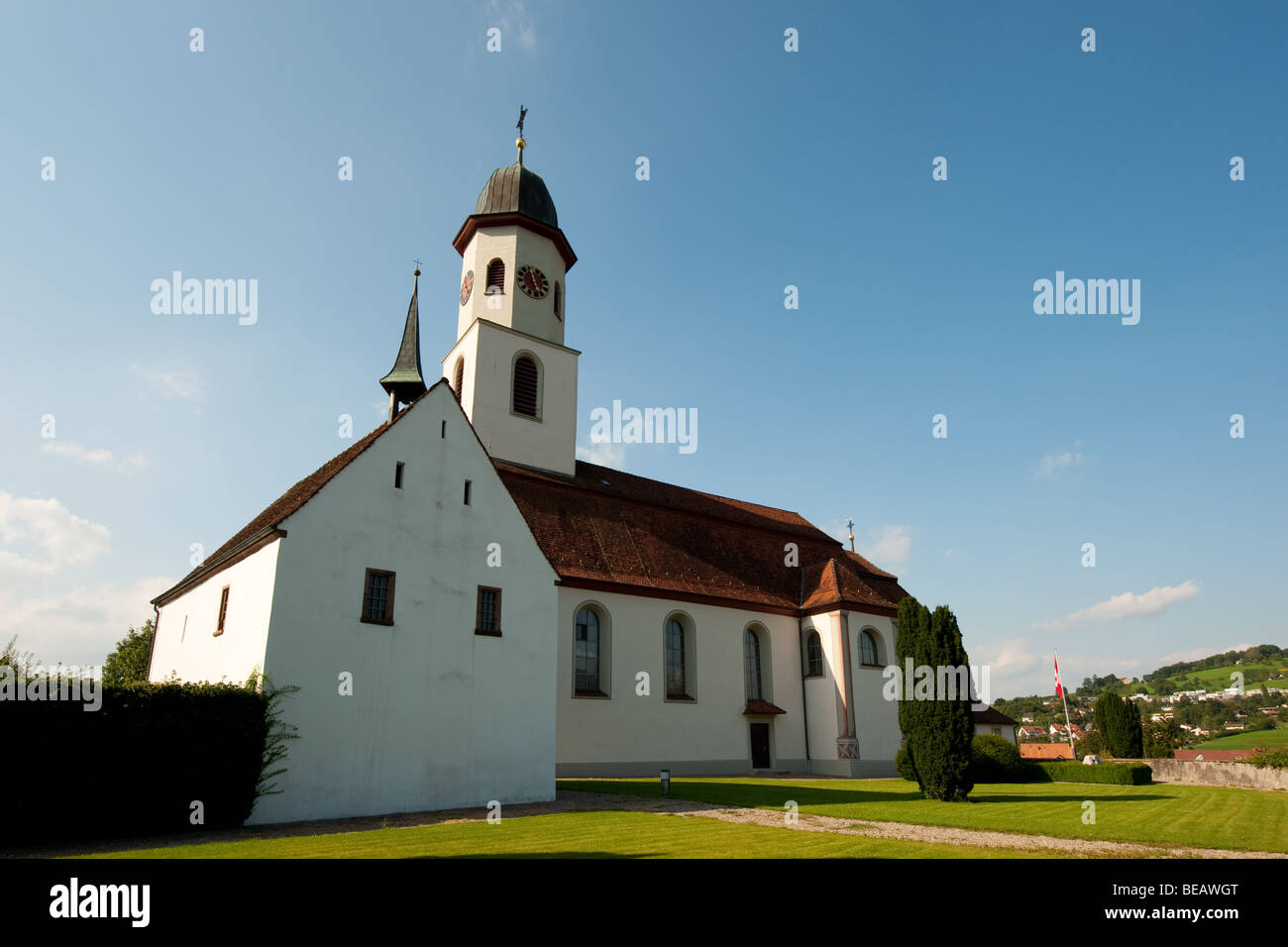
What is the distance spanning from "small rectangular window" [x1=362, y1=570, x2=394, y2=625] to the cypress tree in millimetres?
14228

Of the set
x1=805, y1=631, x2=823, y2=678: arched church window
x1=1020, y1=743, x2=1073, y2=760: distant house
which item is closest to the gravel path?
x1=805, y1=631, x2=823, y2=678: arched church window

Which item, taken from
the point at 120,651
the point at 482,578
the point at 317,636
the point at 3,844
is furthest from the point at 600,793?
the point at 120,651

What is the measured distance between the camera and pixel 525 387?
3381 centimetres

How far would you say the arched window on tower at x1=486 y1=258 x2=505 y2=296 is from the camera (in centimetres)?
3466

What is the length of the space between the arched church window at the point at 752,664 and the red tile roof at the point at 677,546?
5.30 feet

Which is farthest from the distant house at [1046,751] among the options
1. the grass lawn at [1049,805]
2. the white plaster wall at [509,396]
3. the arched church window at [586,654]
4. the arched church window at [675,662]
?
the white plaster wall at [509,396]

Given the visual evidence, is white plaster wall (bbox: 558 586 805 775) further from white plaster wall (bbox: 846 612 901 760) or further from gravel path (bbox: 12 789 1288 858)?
gravel path (bbox: 12 789 1288 858)

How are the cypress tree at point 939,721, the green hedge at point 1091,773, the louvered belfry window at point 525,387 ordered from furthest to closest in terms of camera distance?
the louvered belfry window at point 525,387, the green hedge at point 1091,773, the cypress tree at point 939,721

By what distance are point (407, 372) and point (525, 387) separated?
20.1 feet

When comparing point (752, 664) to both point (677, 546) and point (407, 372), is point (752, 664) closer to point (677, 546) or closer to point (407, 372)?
point (677, 546)

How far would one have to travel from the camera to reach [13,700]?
12656 mm

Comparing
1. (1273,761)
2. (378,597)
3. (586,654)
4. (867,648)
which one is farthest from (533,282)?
(1273,761)

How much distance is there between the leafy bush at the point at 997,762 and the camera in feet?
95.7

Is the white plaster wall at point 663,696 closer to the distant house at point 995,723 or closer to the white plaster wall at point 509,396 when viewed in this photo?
the white plaster wall at point 509,396
